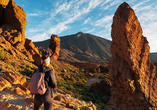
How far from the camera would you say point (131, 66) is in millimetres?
7859

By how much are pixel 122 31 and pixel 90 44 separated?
5032 inches

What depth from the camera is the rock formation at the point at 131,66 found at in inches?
305

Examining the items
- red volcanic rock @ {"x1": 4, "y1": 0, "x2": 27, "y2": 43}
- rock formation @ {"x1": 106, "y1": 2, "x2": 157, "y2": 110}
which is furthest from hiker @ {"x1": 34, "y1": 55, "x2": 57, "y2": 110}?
red volcanic rock @ {"x1": 4, "y1": 0, "x2": 27, "y2": 43}

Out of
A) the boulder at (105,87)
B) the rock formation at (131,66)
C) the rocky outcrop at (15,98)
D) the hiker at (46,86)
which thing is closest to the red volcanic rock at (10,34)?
the rocky outcrop at (15,98)

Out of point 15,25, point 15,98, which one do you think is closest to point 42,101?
point 15,98

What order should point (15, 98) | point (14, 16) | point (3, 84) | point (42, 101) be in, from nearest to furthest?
point (42, 101)
point (15, 98)
point (3, 84)
point (14, 16)

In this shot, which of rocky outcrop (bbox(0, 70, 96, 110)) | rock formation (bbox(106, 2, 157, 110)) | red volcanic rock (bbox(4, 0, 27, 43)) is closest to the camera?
rocky outcrop (bbox(0, 70, 96, 110))

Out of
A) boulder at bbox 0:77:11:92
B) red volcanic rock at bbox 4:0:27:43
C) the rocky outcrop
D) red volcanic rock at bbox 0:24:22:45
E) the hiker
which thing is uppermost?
red volcanic rock at bbox 4:0:27:43

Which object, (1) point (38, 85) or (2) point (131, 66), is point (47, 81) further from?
(2) point (131, 66)

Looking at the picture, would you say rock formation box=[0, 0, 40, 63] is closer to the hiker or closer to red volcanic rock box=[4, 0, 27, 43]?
red volcanic rock box=[4, 0, 27, 43]

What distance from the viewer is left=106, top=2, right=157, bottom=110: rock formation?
25.4ft

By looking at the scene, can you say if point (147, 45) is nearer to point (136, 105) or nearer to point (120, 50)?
point (120, 50)

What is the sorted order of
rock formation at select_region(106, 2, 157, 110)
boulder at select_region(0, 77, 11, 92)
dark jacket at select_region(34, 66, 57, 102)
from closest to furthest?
1. dark jacket at select_region(34, 66, 57, 102)
2. boulder at select_region(0, 77, 11, 92)
3. rock formation at select_region(106, 2, 157, 110)

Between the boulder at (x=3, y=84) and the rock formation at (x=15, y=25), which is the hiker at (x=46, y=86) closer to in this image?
the boulder at (x=3, y=84)
